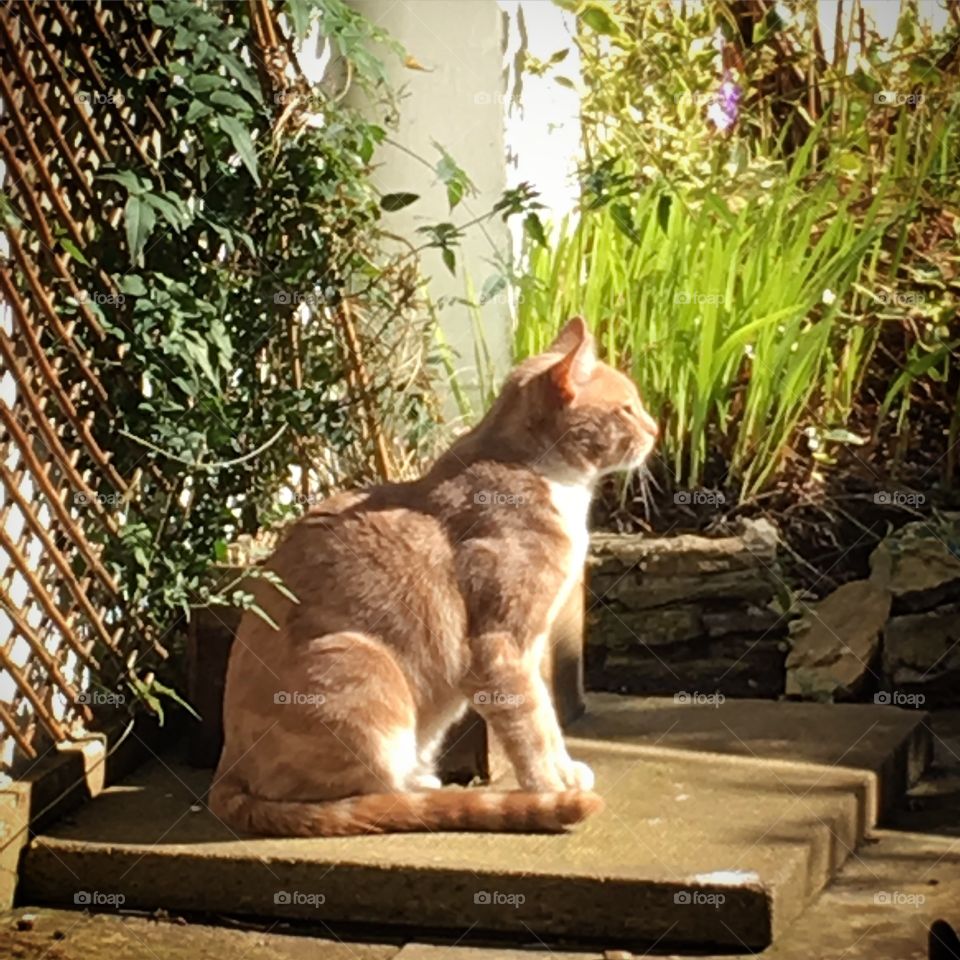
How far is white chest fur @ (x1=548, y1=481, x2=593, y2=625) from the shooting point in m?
4.31

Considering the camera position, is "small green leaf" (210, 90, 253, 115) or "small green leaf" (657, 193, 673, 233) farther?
"small green leaf" (657, 193, 673, 233)

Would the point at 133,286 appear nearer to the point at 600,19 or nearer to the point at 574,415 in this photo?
the point at 574,415

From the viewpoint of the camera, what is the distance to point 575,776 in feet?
14.0

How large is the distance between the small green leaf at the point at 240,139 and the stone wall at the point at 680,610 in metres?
1.86

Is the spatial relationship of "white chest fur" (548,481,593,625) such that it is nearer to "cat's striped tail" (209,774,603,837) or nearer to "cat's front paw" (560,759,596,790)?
"cat's front paw" (560,759,596,790)

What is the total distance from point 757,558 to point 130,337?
2.22m

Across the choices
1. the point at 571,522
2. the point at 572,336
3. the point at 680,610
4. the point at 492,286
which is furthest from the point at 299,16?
the point at 680,610

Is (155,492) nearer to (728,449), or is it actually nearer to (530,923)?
(530,923)

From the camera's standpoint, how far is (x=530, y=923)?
3906 mm

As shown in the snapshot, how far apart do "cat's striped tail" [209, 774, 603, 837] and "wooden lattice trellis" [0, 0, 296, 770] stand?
0.69 m

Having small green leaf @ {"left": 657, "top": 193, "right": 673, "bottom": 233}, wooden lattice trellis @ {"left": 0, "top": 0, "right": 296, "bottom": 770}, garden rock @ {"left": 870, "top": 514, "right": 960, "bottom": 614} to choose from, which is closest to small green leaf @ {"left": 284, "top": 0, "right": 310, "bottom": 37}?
wooden lattice trellis @ {"left": 0, "top": 0, "right": 296, "bottom": 770}

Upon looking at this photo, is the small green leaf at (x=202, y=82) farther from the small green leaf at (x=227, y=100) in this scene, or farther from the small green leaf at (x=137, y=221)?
the small green leaf at (x=137, y=221)

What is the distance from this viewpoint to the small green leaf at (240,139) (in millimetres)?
4340

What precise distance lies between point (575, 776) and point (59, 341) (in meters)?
1.60
